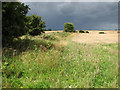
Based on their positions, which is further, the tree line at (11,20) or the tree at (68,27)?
the tree at (68,27)

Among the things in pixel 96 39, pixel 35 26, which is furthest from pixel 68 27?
pixel 96 39

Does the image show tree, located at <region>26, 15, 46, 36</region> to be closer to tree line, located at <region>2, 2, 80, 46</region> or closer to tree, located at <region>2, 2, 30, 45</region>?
tree line, located at <region>2, 2, 80, 46</region>

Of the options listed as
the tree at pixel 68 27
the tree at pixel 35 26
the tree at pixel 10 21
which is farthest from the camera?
the tree at pixel 68 27

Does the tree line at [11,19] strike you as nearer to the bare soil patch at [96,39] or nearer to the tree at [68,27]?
the bare soil patch at [96,39]

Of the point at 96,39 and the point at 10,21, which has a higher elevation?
the point at 10,21

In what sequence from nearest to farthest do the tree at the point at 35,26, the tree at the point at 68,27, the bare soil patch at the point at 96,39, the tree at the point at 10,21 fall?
1. the tree at the point at 10,21
2. the bare soil patch at the point at 96,39
3. the tree at the point at 35,26
4. the tree at the point at 68,27

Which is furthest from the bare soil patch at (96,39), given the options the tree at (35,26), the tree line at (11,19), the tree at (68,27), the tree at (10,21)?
the tree at (68,27)

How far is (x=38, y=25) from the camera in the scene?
880 inches

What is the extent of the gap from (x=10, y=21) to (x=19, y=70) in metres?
4.97

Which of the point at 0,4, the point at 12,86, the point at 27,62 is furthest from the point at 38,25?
the point at 12,86

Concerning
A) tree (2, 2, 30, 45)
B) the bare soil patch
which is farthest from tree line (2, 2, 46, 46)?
the bare soil patch

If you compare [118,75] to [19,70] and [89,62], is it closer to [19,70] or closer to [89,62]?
[89,62]

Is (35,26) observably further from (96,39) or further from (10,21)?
(10,21)

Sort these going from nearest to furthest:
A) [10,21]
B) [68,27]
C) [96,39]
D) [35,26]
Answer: [10,21] → [96,39] → [35,26] → [68,27]
